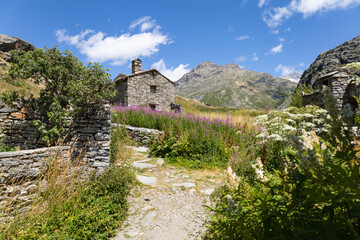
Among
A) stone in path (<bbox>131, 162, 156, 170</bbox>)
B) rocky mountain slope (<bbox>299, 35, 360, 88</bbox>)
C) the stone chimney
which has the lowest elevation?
stone in path (<bbox>131, 162, 156, 170</bbox>)

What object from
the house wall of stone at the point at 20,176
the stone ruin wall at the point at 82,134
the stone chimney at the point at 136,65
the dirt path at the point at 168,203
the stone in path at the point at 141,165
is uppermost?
the stone chimney at the point at 136,65

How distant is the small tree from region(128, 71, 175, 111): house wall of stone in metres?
14.4

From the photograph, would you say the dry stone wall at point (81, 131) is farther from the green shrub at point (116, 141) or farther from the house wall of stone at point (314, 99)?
the house wall of stone at point (314, 99)

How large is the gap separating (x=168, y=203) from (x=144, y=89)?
58.8ft

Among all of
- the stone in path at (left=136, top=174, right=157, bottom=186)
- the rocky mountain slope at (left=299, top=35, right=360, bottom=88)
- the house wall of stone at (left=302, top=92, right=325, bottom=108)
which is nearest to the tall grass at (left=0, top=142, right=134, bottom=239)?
the stone in path at (left=136, top=174, right=157, bottom=186)

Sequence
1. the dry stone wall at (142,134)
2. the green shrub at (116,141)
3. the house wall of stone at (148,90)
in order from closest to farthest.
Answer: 1. the green shrub at (116,141)
2. the dry stone wall at (142,134)
3. the house wall of stone at (148,90)

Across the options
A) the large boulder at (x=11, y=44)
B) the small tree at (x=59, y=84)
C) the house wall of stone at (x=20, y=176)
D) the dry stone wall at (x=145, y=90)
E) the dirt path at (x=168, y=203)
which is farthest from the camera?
the large boulder at (x=11, y=44)

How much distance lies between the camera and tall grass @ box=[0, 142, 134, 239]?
116 inches

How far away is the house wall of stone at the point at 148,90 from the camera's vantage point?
19.9m

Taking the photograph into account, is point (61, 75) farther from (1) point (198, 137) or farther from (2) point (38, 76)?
(1) point (198, 137)

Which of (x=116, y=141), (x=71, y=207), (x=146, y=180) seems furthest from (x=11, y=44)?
(x=71, y=207)

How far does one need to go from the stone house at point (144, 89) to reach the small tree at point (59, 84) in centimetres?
1427

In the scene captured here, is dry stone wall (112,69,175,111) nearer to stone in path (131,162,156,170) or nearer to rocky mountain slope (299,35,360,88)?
stone in path (131,162,156,170)

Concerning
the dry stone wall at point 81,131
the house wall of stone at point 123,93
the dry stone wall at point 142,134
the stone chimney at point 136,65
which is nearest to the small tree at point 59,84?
the dry stone wall at point 81,131
